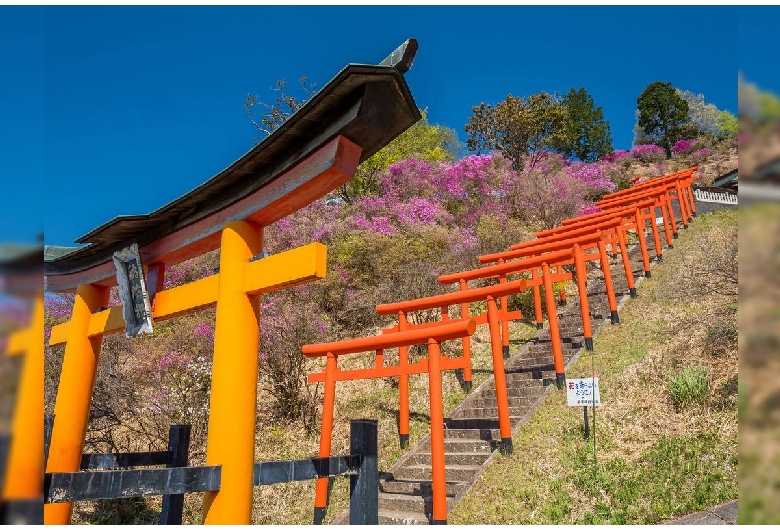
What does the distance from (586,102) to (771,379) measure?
3606 centimetres

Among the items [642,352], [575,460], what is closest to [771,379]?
[575,460]

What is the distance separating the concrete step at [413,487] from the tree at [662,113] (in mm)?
31793

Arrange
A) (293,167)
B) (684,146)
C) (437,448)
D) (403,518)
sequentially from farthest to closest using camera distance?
(684,146) → (403,518) → (437,448) → (293,167)

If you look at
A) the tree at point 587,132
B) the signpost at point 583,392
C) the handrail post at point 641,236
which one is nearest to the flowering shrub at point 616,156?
the tree at point 587,132

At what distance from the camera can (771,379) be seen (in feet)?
2.11

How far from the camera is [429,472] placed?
6.85 meters

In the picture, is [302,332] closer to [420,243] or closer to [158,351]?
[158,351]

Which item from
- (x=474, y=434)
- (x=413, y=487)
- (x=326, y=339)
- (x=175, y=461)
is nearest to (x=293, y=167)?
(x=175, y=461)

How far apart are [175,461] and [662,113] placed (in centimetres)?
3540

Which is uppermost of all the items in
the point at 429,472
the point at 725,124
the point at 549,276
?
the point at 725,124

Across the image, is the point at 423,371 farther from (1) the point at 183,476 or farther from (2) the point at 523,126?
(2) the point at 523,126

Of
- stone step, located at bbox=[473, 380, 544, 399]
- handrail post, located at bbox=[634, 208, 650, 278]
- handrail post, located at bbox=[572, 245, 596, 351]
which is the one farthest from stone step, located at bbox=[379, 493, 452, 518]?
handrail post, located at bbox=[634, 208, 650, 278]

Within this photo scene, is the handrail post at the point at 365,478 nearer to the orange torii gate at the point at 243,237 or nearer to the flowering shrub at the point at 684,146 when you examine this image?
the orange torii gate at the point at 243,237

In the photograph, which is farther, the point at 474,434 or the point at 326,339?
the point at 326,339
